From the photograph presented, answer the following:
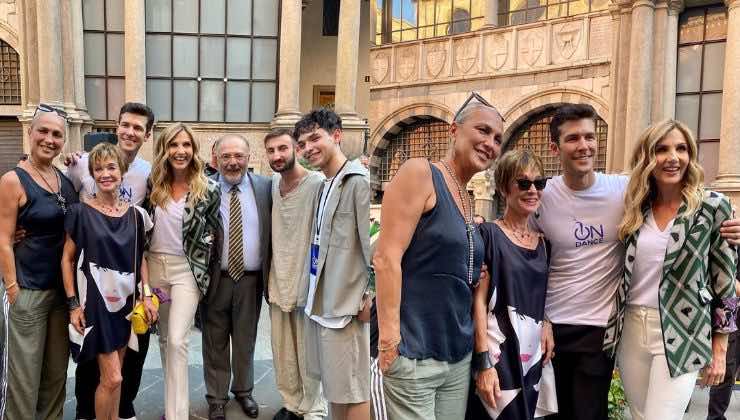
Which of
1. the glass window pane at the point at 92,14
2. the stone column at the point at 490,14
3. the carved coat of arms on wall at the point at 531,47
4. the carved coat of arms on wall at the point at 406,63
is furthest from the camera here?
the carved coat of arms on wall at the point at 406,63

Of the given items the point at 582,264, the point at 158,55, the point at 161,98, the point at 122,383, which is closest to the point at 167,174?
the point at 122,383

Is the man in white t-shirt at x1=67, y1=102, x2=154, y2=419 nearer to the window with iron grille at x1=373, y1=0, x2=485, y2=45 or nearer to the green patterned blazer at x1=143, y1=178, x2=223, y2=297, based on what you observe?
the green patterned blazer at x1=143, y1=178, x2=223, y2=297

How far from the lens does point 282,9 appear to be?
479 inches

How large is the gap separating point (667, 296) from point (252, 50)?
11.6m

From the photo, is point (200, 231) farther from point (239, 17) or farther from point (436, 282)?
point (239, 17)

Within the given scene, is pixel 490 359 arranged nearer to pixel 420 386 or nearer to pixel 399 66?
pixel 420 386

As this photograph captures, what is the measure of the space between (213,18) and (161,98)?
7.11 ft

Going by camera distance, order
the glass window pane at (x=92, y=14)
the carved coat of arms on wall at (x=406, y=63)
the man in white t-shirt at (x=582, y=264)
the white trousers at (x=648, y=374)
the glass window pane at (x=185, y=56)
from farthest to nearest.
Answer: the carved coat of arms on wall at (x=406, y=63) < the glass window pane at (x=185, y=56) < the glass window pane at (x=92, y=14) < the man in white t-shirt at (x=582, y=264) < the white trousers at (x=648, y=374)

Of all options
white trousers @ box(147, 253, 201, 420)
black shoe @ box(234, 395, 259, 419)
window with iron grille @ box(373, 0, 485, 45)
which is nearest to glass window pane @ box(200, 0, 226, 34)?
window with iron grille @ box(373, 0, 485, 45)

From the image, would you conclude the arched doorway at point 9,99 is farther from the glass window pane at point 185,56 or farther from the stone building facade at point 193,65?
the glass window pane at point 185,56

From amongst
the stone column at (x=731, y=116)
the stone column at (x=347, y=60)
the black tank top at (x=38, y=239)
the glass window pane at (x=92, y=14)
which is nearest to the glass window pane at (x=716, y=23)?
the stone column at (x=731, y=116)

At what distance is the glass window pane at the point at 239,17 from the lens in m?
12.4

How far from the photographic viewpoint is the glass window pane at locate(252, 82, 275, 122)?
12.8 m

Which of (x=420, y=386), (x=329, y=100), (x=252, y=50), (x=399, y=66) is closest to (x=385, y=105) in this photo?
(x=399, y=66)
